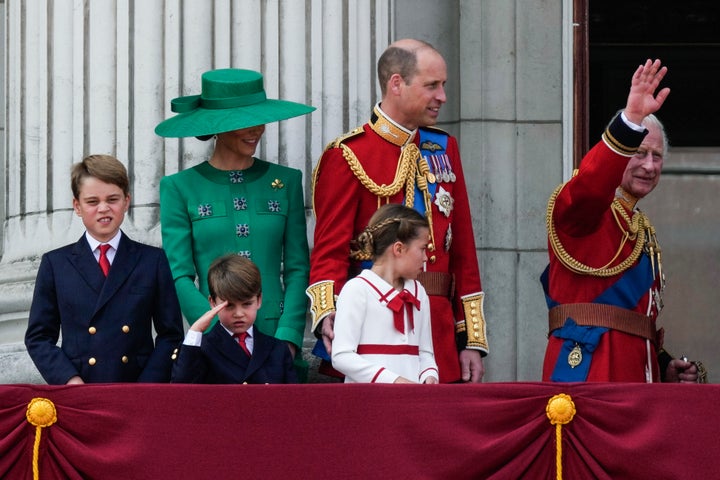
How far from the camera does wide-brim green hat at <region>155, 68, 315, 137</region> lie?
22.0 feet

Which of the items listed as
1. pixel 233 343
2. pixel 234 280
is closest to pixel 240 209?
pixel 234 280

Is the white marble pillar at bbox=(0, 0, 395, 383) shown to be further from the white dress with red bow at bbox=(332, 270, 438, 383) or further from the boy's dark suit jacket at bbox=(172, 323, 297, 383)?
the white dress with red bow at bbox=(332, 270, 438, 383)

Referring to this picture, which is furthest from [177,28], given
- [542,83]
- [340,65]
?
[542,83]

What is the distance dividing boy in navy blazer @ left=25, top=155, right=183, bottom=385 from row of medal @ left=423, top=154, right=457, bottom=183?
1.10 metres

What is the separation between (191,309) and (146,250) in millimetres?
307

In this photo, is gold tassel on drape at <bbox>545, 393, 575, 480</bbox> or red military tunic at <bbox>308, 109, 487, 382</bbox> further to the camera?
red military tunic at <bbox>308, 109, 487, 382</bbox>

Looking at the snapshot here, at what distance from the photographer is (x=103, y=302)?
6191 mm

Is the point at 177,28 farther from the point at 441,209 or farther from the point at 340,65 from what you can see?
the point at 441,209

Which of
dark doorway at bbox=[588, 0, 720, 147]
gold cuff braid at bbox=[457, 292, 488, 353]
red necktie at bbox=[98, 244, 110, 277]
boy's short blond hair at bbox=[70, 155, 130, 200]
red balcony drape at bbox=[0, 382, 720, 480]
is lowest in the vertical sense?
red balcony drape at bbox=[0, 382, 720, 480]

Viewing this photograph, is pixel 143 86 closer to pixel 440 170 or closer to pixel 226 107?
pixel 226 107

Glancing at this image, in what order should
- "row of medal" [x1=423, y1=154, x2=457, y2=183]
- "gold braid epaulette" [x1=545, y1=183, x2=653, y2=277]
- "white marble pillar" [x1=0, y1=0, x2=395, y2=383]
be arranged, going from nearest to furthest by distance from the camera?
"gold braid epaulette" [x1=545, y1=183, x2=653, y2=277] → "row of medal" [x1=423, y1=154, x2=457, y2=183] → "white marble pillar" [x1=0, y1=0, x2=395, y2=383]

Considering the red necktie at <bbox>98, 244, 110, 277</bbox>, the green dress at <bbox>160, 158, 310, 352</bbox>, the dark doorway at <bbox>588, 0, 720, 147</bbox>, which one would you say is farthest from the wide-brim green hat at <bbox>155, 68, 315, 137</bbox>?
the dark doorway at <bbox>588, 0, 720, 147</bbox>

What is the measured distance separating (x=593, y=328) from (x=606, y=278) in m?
0.21

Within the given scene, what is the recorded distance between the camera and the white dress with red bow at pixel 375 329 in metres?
6.08
